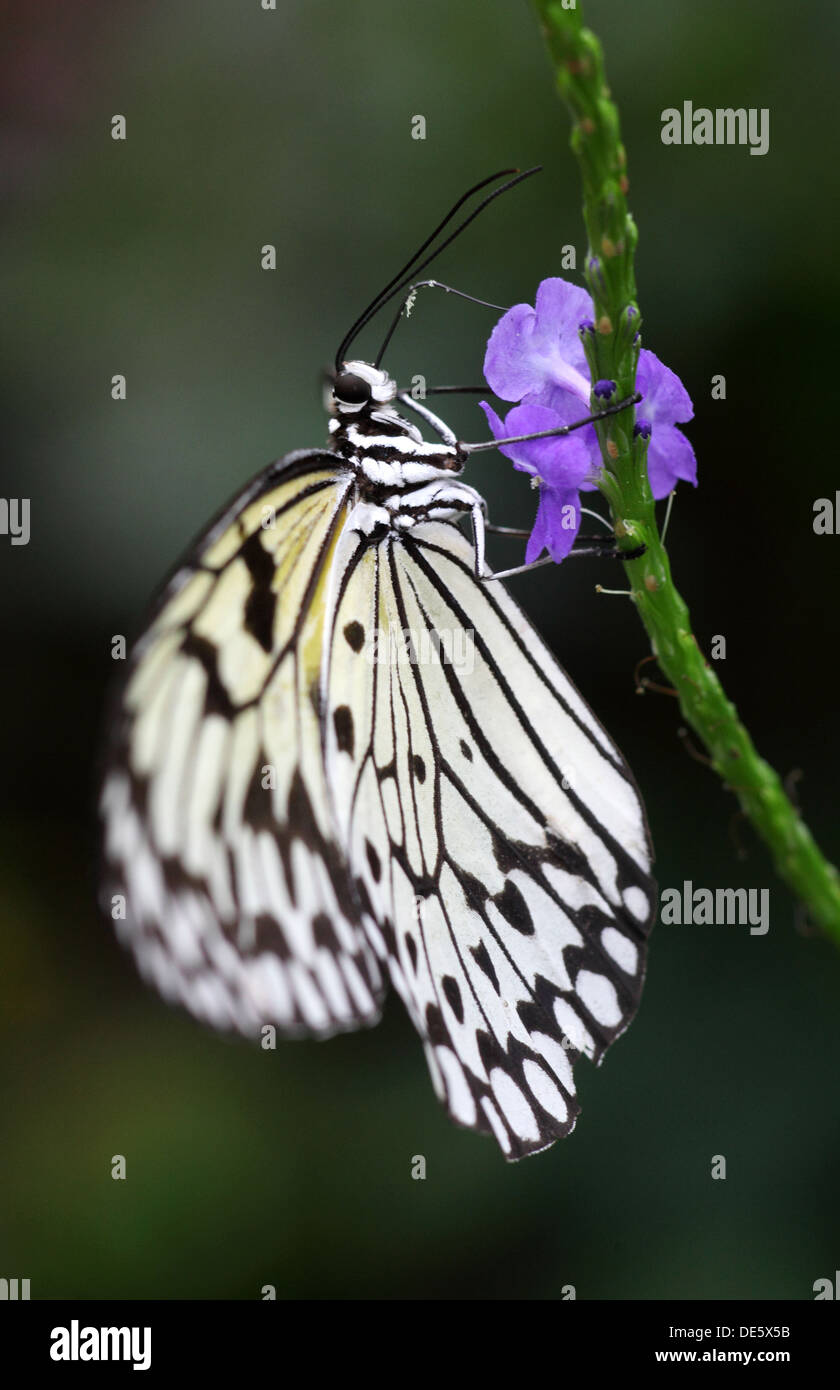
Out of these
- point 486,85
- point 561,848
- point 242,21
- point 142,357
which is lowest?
point 561,848

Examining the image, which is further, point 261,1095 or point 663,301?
point 261,1095

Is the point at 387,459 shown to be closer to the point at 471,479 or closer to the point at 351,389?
the point at 351,389

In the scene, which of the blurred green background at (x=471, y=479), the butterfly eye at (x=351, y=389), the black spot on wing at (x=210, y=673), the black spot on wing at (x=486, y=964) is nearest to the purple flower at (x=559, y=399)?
the butterfly eye at (x=351, y=389)

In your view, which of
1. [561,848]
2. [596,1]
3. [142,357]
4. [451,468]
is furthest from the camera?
[142,357]

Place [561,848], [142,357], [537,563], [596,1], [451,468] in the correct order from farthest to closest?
[142,357] < [596,1] < [561,848] < [451,468] < [537,563]

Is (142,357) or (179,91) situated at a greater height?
(179,91)

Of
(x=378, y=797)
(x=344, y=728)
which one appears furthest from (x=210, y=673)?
(x=378, y=797)
